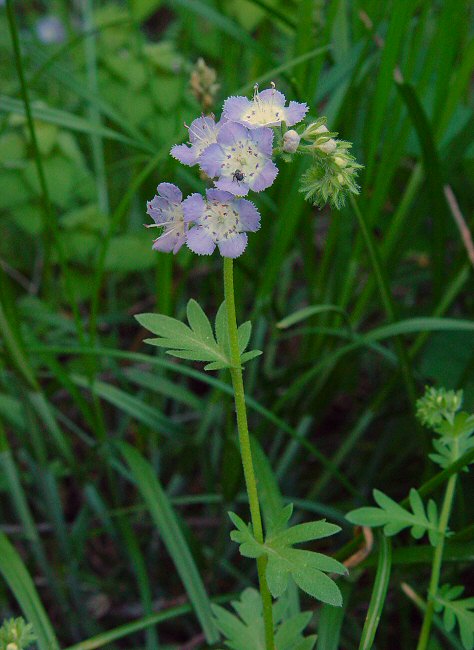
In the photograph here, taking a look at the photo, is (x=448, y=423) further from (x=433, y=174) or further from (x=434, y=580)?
(x=433, y=174)

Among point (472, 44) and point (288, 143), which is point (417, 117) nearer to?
point (472, 44)

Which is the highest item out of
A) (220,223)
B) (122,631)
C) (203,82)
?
(203,82)

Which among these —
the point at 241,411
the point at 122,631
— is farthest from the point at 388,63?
the point at 122,631

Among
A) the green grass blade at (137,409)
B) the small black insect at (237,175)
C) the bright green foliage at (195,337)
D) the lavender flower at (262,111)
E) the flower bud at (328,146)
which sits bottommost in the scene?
the green grass blade at (137,409)

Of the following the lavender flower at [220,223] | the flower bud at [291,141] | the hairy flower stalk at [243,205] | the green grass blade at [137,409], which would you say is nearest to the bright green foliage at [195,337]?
the hairy flower stalk at [243,205]

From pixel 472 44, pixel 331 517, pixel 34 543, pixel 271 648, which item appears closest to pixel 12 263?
pixel 34 543

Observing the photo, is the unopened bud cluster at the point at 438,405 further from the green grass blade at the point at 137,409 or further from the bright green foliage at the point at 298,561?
the green grass blade at the point at 137,409
